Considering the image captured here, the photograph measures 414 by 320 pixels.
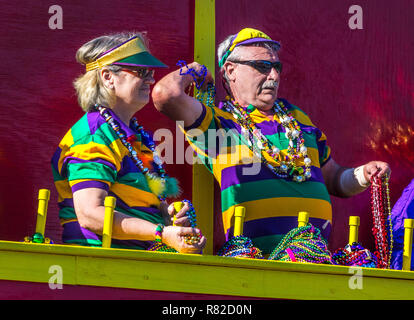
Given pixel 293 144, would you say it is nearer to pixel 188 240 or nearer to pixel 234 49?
pixel 234 49

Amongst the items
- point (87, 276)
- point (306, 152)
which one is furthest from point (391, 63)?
point (87, 276)

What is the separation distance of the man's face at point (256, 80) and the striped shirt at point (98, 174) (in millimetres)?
667

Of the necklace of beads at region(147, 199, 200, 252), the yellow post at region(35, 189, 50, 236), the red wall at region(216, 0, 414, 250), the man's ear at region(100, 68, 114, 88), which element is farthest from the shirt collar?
the red wall at region(216, 0, 414, 250)

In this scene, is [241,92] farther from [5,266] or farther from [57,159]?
[5,266]

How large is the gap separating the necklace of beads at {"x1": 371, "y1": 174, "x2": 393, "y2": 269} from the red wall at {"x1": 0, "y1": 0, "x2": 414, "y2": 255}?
0.57 meters

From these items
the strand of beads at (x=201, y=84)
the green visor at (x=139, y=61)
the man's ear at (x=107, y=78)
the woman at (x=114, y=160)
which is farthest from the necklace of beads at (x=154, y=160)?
the strand of beads at (x=201, y=84)

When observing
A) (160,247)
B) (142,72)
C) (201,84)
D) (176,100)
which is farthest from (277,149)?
(160,247)

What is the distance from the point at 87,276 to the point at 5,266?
0.96ft

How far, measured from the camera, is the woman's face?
14.9ft

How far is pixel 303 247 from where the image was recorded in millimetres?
4508

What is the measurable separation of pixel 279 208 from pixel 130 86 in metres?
0.85

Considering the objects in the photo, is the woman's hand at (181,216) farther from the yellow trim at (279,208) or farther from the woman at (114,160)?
the yellow trim at (279,208)

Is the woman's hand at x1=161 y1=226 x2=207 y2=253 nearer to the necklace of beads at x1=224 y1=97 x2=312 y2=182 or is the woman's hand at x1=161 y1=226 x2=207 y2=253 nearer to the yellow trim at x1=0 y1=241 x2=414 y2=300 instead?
the yellow trim at x1=0 y1=241 x2=414 y2=300
